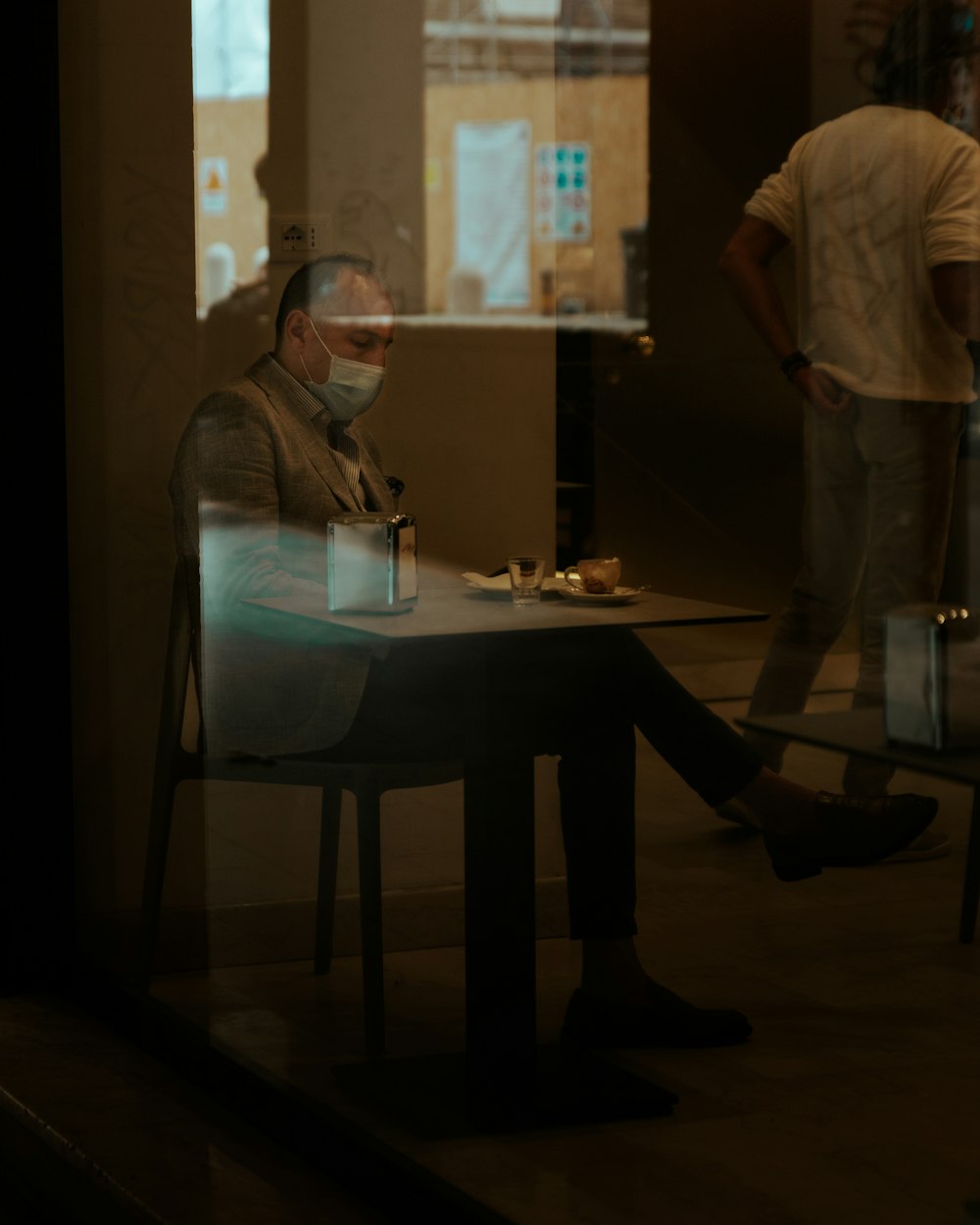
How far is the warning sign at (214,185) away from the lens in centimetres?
280

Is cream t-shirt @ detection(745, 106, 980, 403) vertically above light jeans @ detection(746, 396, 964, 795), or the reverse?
cream t-shirt @ detection(745, 106, 980, 403)

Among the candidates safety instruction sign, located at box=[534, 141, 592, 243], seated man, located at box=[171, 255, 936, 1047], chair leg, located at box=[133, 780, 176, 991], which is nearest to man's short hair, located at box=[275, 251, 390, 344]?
seated man, located at box=[171, 255, 936, 1047]

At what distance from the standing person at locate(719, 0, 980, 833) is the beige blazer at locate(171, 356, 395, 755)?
903mm

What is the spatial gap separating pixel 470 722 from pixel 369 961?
1.64 ft

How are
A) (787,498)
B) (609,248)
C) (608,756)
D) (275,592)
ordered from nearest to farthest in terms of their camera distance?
(787,498), (609,248), (608,756), (275,592)

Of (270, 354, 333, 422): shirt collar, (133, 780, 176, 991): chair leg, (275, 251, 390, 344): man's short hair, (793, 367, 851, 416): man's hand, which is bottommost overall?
(133, 780, 176, 991): chair leg

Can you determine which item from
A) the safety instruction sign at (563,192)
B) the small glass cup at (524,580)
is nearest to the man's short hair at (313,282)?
the small glass cup at (524,580)

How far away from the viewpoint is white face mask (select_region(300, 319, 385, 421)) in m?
2.54

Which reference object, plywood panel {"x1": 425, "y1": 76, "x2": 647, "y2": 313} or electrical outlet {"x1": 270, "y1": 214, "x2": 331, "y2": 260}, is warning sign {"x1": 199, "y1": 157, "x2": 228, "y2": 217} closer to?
electrical outlet {"x1": 270, "y1": 214, "x2": 331, "y2": 260}

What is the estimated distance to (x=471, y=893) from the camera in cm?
234

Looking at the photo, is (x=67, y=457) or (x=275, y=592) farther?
(x=67, y=457)

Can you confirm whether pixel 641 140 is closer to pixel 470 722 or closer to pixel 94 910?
pixel 470 722

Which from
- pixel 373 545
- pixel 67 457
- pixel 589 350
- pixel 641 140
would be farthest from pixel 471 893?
pixel 67 457

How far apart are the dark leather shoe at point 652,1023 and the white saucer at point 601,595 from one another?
452mm
